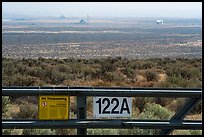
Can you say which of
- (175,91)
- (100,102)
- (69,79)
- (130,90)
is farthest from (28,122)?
(69,79)

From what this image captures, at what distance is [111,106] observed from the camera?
584 cm

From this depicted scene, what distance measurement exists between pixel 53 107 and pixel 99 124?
23.9 inches

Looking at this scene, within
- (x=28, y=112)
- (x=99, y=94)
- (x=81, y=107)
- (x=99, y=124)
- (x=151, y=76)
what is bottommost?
(x=151, y=76)

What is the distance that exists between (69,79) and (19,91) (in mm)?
17259

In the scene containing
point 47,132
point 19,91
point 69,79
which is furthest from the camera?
point 69,79

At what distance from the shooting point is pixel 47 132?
686cm

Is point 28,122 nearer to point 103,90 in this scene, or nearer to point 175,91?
point 103,90

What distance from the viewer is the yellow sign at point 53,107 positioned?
224 inches

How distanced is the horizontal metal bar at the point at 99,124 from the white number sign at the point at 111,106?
91 millimetres

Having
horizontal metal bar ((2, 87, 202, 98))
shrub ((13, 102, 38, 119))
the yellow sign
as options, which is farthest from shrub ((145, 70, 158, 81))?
the yellow sign

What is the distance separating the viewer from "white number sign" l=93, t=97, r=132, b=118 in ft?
19.1

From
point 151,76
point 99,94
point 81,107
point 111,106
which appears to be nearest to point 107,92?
point 99,94

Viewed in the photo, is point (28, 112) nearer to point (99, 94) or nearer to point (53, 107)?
point (53, 107)

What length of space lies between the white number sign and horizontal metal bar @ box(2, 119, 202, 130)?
0.30 feet
